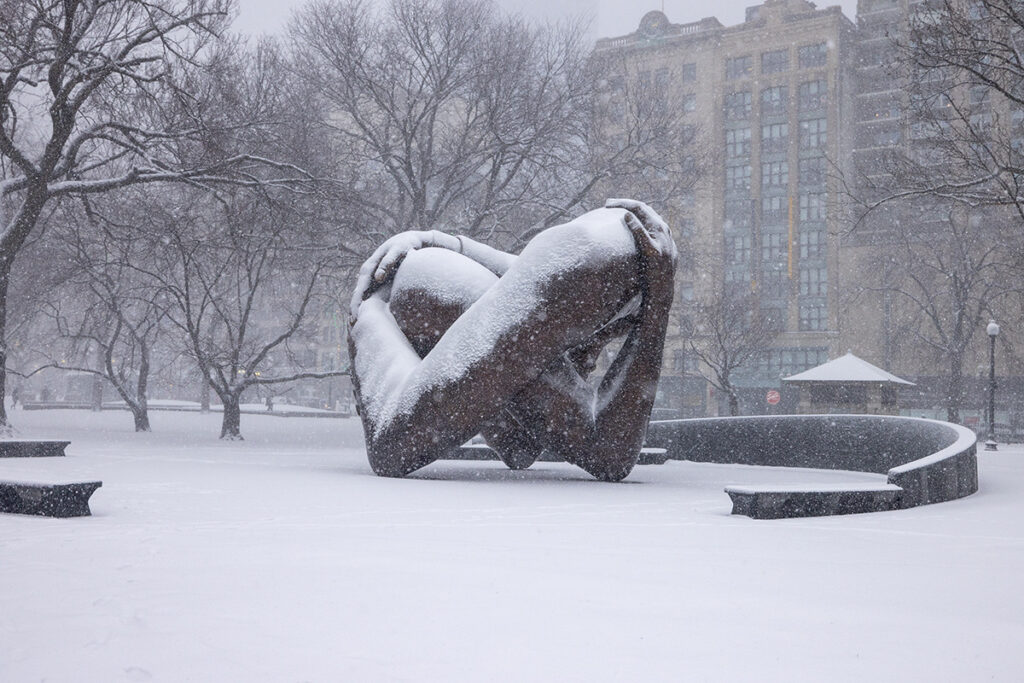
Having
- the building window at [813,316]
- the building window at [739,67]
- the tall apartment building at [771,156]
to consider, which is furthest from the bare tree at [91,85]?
the building window at [739,67]

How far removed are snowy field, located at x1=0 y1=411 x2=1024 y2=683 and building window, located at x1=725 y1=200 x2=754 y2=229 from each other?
5451 centimetres

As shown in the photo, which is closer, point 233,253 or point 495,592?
point 495,592

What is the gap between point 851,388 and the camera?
80.6 ft

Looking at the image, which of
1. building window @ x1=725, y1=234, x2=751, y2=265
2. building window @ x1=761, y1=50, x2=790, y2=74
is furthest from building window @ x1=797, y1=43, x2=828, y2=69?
building window @ x1=725, y1=234, x2=751, y2=265

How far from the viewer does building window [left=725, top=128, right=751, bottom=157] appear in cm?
6128

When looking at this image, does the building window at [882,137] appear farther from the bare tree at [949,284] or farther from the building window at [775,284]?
the bare tree at [949,284]

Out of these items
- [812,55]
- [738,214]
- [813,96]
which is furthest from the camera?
[738,214]

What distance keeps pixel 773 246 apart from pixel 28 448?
2091 inches

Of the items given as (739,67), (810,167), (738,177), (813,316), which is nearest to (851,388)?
(813,316)

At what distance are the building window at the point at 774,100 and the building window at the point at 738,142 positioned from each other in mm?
1670

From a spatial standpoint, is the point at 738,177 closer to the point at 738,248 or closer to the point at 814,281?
the point at 738,248

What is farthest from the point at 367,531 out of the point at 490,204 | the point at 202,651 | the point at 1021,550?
the point at 490,204

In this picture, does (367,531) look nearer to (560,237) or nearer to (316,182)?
(560,237)

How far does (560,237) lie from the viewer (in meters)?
8.95
